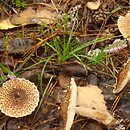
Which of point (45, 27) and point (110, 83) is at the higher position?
point (45, 27)

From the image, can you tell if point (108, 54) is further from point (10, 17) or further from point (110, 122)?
point (10, 17)

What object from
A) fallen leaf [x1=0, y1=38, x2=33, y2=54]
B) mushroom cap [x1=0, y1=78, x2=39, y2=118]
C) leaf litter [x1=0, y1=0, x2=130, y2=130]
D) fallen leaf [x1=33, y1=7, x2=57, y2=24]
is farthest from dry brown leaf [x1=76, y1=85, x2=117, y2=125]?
fallen leaf [x1=33, y1=7, x2=57, y2=24]

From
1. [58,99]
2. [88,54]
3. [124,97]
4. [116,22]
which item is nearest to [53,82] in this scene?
[58,99]

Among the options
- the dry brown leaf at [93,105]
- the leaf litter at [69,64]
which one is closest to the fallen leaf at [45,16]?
the leaf litter at [69,64]

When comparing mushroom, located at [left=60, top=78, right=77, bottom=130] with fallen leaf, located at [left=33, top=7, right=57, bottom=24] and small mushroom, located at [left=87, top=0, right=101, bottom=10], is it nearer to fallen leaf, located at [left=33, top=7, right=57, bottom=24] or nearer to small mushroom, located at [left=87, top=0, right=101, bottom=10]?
fallen leaf, located at [left=33, top=7, right=57, bottom=24]

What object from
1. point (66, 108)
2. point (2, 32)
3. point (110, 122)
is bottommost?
point (110, 122)

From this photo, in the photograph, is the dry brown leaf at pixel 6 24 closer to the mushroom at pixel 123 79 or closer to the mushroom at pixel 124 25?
the mushroom at pixel 124 25

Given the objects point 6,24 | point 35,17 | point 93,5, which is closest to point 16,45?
Result: point 6,24
